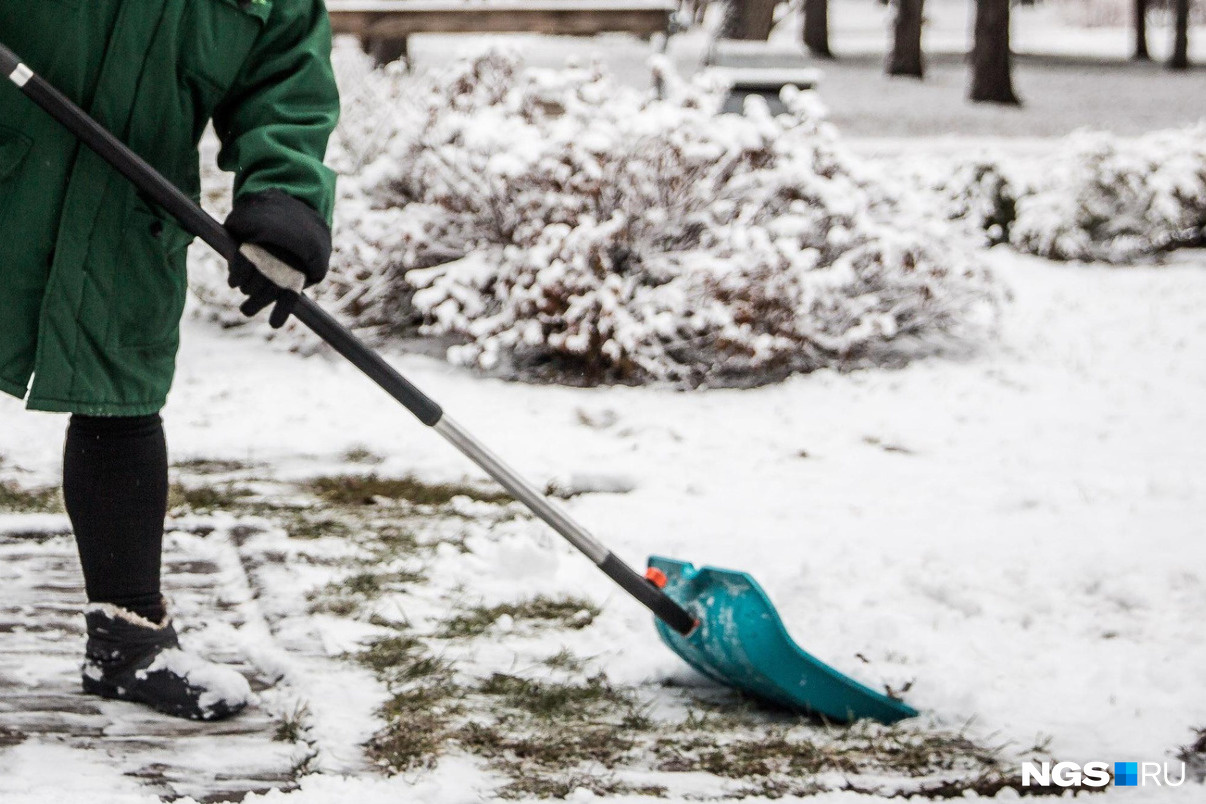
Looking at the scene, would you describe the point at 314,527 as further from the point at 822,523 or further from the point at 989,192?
the point at 989,192

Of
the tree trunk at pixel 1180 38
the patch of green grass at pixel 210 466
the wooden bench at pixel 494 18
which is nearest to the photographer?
the patch of green grass at pixel 210 466

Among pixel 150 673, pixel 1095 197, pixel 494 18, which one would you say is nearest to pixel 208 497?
pixel 150 673

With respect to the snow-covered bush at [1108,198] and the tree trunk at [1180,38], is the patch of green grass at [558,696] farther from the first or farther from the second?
the tree trunk at [1180,38]

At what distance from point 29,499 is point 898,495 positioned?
237 cm

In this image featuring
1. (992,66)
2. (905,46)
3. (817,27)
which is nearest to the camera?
(992,66)

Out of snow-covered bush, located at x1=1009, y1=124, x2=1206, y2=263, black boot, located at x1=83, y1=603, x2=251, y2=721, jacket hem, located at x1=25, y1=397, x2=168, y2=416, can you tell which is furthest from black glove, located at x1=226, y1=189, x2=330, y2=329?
snow-covered bush, located at x1=1009, y1=124, x2=1206, y2=263

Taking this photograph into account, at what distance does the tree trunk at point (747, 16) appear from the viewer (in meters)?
10.3

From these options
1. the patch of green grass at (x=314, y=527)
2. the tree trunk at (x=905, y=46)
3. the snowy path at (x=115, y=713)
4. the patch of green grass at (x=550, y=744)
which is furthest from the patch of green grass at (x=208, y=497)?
the tree trunk at (x=905, y=46)

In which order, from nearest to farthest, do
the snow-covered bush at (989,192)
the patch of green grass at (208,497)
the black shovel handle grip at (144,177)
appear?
1. the black shovel handle grip at (144,177)
2. the patch of green grass at (208,497)
3. the snow-covered bush at (989,192)

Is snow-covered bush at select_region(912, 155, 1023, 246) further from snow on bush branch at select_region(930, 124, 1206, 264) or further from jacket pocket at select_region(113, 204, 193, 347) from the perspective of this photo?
jacket pocket at select_region(113, 204, 193, 347)

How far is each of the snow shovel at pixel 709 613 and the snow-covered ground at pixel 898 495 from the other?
14 centimetres

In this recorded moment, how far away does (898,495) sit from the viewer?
398cm

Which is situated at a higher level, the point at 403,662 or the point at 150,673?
the point at 150,673

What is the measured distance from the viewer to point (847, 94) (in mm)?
21219
